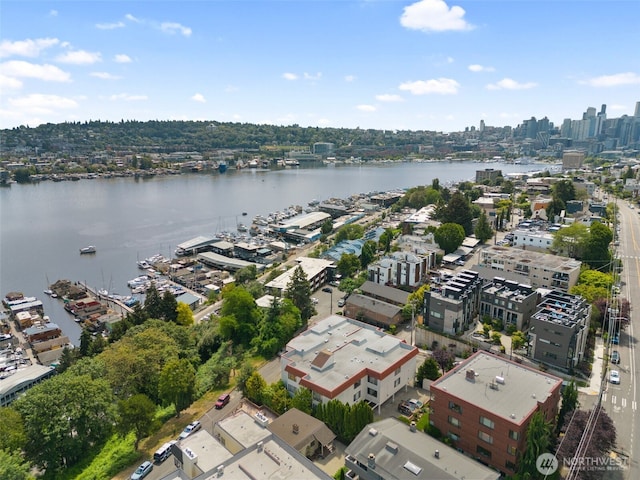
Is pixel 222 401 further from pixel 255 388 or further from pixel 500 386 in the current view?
pixel 500 386

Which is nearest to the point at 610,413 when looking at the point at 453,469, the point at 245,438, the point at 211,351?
the point at 453,469

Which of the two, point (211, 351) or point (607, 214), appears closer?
point (211, 351)

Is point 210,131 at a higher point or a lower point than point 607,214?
higher

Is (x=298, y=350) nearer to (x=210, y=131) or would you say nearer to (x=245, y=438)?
(x=245, y=438)

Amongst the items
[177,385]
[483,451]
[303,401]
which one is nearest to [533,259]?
[483,451]

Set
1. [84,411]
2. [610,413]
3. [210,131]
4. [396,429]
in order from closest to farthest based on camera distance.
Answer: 1. [396,429]
2. [84,411]
3. [610,413]
4. [210,131]

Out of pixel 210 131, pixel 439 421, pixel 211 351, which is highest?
pixel 210 131
